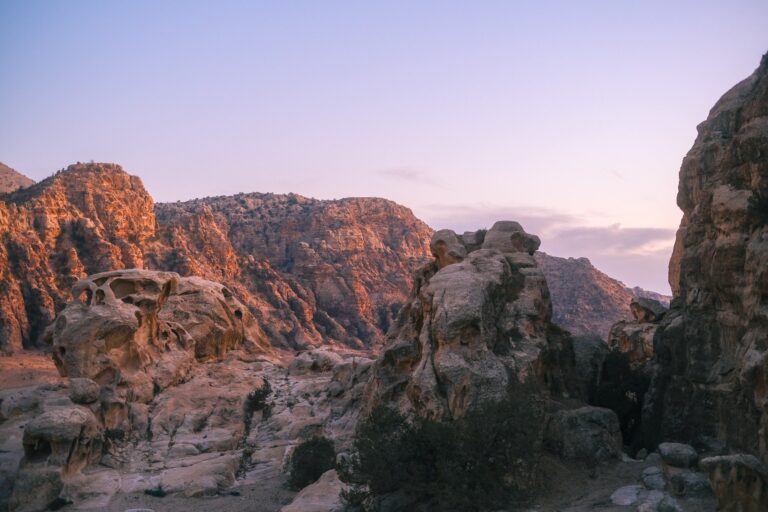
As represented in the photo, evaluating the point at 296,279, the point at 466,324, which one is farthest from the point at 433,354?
the point at 296,279

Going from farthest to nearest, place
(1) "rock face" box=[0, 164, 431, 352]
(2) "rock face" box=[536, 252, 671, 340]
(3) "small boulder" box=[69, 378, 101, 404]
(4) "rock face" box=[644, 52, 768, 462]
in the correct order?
(2) "rock face" box=[536, 252, 671, 340] < (1) "rock face" box=[0, 164, 431, 352] < (3) "small boulder" box=[69, 378, 101, 404] < (4) "rock face" box=[644, 52, 768, 462]

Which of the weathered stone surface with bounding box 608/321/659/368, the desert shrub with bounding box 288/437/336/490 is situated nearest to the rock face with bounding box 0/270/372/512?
the desert shrub with bounding box 288/437/336/490

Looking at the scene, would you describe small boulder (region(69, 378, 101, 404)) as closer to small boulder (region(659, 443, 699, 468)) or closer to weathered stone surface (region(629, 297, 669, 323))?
small boulder (region(659, 443, 699, 468))

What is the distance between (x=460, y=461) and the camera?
1744 centimetres

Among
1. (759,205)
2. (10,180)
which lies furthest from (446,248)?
(10,180)

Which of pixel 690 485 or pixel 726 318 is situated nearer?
pixel 690 485

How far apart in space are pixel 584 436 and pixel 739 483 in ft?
20.1

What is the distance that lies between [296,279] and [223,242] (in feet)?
27.8

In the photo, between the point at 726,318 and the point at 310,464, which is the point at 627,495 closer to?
the point at 726,318

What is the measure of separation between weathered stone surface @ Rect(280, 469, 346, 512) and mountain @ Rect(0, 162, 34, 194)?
242 feet

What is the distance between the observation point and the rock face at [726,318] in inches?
734

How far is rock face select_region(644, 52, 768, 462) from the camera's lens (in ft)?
61.2

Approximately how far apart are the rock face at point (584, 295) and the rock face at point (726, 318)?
6372cm

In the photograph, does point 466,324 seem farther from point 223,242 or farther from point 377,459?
point 223,242
